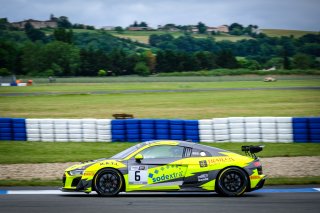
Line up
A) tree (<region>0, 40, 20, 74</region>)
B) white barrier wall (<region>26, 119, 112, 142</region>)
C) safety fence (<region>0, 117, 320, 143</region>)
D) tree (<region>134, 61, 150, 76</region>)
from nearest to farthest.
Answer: safety fence (<region>0, 117, 320, 143</region>) < white barrier wall (<region>26, 119, 112, 142</region>) < tree (<region>134, 61, 150, 76</region>) < tree (<region>0, 40, 20, 74</region>)

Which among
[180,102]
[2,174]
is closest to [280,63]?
[180,102]

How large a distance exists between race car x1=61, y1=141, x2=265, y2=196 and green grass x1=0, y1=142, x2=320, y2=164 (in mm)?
5804

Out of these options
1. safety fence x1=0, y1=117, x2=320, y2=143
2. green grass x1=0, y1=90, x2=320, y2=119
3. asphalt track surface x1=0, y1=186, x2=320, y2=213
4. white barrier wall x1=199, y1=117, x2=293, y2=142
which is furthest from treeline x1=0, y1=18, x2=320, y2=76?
asphalt track surface x1=0, y1=186, x2=320, y2=213

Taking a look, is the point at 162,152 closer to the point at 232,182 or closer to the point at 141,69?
the point at 232,182

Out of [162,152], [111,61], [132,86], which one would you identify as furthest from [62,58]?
[162,152]

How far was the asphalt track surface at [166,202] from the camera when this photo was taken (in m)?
9.45

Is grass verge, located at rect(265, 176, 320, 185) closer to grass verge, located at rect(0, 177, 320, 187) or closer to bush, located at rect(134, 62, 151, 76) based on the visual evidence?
grass verge, located at rect(0, 177, 320, 187)

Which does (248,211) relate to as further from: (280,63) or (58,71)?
(280,63)

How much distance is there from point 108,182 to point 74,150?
7.99 m

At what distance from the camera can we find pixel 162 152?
1088 centimetres

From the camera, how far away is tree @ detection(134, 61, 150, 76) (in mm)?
95188

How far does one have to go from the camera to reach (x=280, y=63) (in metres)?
111

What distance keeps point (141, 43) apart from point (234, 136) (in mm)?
147693

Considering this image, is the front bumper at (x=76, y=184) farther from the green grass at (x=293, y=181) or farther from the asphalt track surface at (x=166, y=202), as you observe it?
the green grass at (x=293, y=181)
